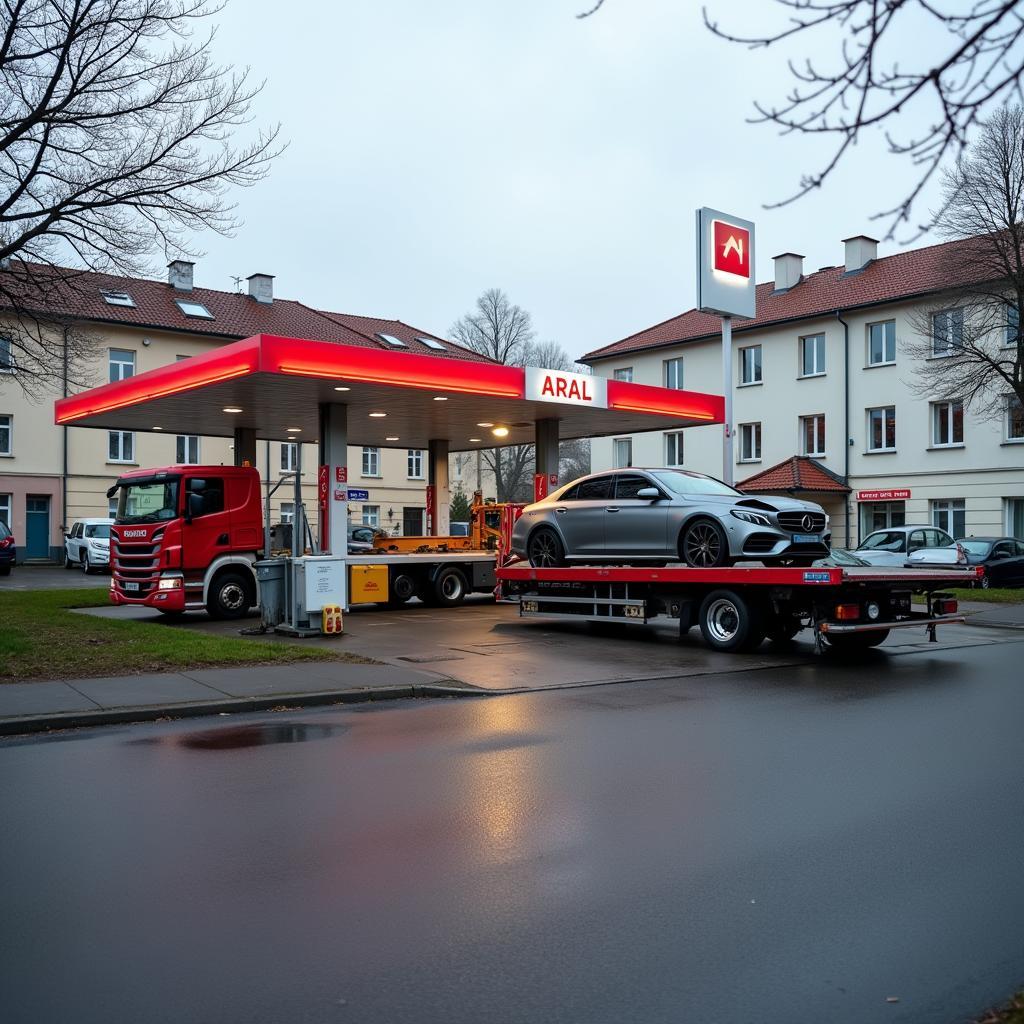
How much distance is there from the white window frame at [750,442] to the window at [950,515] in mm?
8143

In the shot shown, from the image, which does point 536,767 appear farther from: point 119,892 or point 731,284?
point 731,284

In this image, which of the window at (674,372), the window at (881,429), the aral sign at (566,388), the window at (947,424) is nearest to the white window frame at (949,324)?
the window at (947,424)

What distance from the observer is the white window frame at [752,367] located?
145 ft

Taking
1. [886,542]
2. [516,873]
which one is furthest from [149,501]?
[886,542]

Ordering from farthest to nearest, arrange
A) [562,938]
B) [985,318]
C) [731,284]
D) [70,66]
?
[985,318], [731,284], [70,66], [562,938]

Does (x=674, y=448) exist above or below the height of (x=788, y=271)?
below

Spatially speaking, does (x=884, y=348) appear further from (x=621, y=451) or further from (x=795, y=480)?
(x=621, y=451)

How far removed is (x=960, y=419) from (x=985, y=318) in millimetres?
7256

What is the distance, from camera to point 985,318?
1215 inches

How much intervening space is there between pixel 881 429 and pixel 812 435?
3.13 metres

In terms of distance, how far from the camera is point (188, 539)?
18.5 meters

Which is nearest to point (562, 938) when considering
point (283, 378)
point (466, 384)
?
point (283, 378)

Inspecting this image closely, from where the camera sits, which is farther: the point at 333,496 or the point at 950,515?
the point at 950,515

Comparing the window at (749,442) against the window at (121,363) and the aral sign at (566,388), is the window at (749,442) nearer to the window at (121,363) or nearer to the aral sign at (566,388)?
the aral sign at (566,388)
